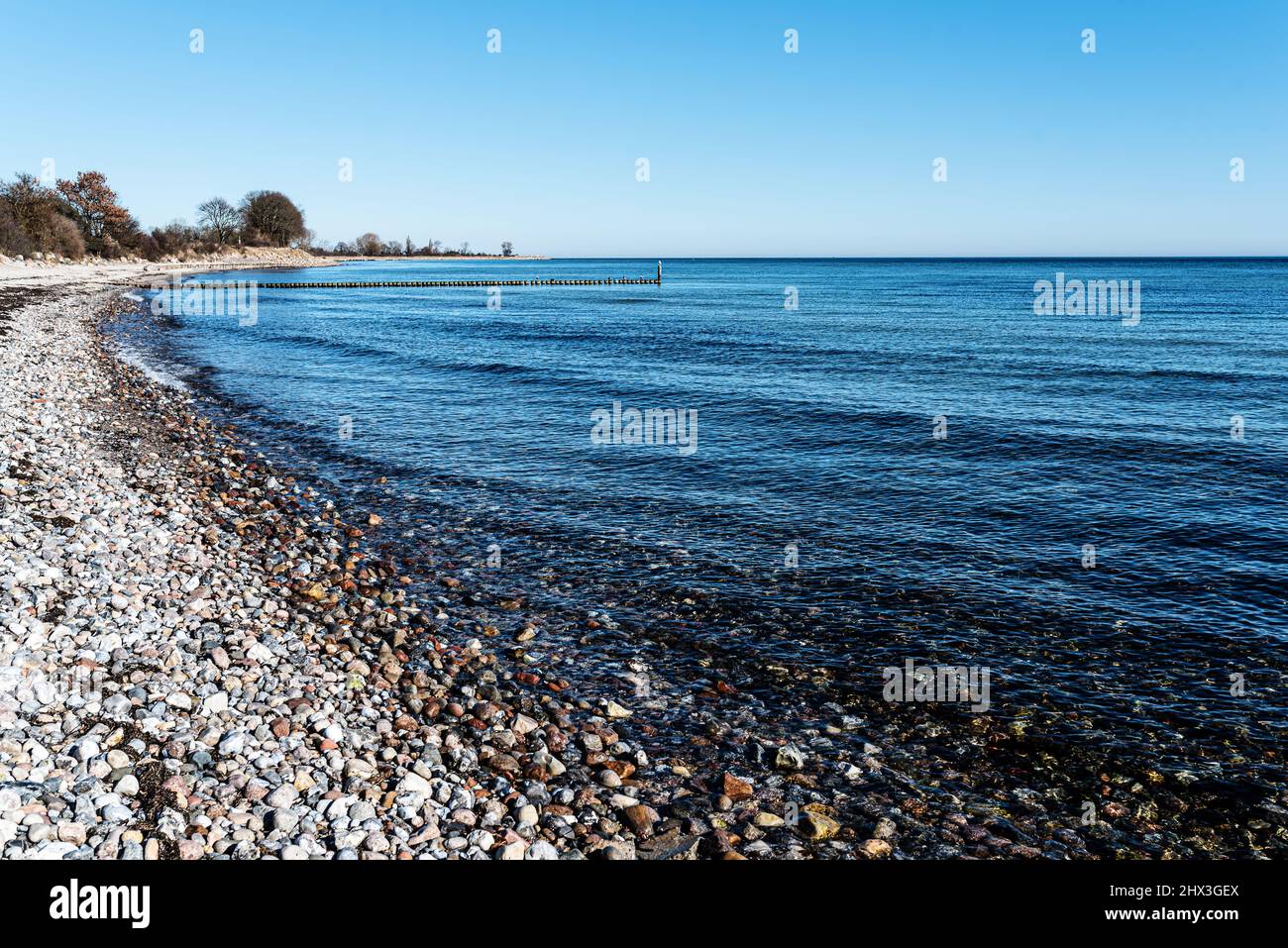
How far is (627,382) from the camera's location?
35.5 meters

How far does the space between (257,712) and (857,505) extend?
12.9m

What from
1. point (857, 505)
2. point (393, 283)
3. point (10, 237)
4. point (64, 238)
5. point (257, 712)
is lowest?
point (257, 712)

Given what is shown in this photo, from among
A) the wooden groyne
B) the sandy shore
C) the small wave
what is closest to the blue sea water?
the small wave

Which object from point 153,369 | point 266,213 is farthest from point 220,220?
point 153,369

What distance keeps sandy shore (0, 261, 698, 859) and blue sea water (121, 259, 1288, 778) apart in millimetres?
1898

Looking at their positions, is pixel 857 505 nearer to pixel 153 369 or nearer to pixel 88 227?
pixel 153 369

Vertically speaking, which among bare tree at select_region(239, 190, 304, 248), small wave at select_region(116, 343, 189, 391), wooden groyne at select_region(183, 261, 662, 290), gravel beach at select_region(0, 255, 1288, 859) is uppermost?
bare tree at select_region(239, 190, 304, 248)

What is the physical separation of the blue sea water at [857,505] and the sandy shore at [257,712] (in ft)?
6.23

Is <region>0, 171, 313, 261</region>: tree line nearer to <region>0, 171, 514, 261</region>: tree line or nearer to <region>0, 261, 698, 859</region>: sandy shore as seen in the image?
<region>0, 171, 514, 261</region>: tree line

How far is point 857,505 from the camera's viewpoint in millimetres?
17781

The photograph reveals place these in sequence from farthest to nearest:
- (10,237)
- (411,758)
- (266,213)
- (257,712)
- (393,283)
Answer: (266,213) → (393,283) → (10,237) → (257,712) → (411,758)

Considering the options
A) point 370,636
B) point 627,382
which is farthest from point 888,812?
point 627,382

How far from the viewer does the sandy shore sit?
6.71 m

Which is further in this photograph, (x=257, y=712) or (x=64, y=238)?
(x=64, y=238)
